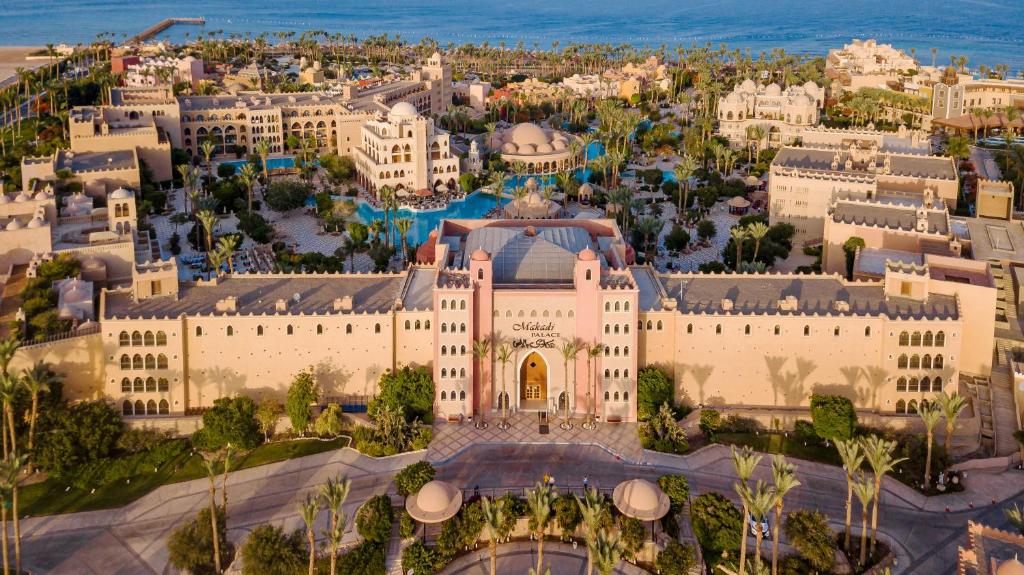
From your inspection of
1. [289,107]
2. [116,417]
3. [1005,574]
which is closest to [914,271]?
[1005,574]

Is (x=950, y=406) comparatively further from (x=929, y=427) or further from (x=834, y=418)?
(x=834, y=418)

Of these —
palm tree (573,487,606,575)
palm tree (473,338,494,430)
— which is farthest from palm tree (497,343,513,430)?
palm tree (573,487,606,575)

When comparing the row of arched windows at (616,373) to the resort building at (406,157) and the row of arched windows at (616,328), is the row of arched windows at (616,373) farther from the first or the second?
the resort building at (406,157)

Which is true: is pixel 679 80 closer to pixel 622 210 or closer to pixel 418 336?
pixel 622 210

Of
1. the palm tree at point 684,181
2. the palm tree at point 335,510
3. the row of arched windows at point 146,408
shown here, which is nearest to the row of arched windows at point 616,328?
the palm tree at point 335,510

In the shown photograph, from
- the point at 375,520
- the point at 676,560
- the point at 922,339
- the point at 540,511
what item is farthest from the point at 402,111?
the point at 676,560

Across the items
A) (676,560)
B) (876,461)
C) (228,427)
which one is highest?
(876,461)
